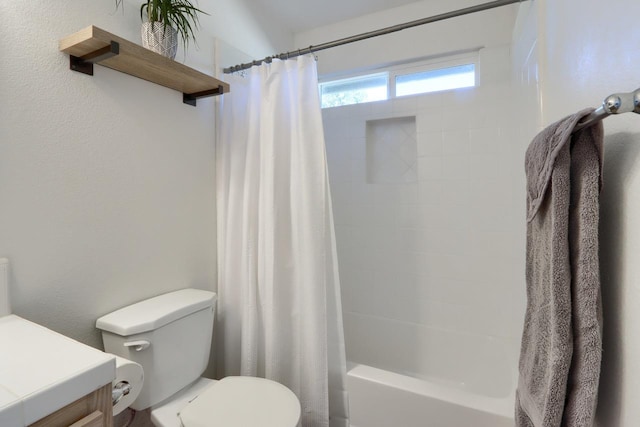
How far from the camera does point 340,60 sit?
231 centimetres

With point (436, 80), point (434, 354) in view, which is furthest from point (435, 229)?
point (436, 80)

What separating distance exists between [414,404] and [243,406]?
69 centimetres

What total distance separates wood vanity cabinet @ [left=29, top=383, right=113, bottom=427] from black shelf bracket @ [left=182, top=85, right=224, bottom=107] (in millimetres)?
1229

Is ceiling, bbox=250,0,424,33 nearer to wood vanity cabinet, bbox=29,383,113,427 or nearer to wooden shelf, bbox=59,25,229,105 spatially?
wooden shelf, bbox=59,25,229,105

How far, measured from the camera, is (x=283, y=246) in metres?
1.56

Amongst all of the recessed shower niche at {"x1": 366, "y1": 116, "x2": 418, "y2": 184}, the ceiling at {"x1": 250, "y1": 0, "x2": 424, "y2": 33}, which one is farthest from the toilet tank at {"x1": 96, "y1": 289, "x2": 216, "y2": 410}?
the ceiling at {"x1": 250, "y1": 0, "x2": 424, "y2": 33}

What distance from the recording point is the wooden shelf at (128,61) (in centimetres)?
104

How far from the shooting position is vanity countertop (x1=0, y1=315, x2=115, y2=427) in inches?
23.3

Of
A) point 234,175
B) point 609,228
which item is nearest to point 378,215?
point 234,175

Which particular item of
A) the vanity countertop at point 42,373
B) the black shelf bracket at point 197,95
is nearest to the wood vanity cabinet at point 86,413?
the vanity countertop at point 42,373

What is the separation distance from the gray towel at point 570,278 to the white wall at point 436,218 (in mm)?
1188

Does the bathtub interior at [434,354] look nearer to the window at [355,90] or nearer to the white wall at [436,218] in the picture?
the white wall at [436,218]

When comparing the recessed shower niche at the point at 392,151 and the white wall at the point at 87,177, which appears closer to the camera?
the white wall at the point at 87,177

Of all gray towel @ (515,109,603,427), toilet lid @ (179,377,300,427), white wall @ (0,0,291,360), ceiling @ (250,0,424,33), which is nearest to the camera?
gray towel @ (515,109,603,427)
